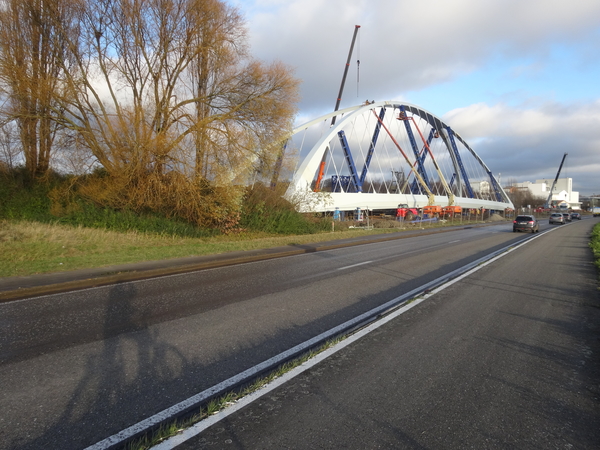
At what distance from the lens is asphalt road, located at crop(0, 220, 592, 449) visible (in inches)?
136

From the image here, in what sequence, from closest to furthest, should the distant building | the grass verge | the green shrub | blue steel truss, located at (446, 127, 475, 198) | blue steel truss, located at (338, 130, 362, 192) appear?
the grass verge → the green shrub → blue steel truss, located at (338, 130, 362, 192) → blue steel truss, located at (446, 127, 475, 198) → the distant building

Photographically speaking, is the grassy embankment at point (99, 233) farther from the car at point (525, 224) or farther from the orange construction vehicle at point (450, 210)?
the orange construction vehicle at point (450, 210)

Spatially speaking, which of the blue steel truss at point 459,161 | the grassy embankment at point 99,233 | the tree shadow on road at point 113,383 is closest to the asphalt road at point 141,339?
the tree shadow on road at point 113,383

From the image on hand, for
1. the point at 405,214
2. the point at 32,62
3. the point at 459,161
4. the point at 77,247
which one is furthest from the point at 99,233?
the point at 459,161

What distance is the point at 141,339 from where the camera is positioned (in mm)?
5336

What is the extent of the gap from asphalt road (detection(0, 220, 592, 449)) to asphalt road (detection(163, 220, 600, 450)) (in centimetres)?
88

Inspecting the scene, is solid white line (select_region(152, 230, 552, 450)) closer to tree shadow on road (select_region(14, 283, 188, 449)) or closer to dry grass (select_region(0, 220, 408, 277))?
tree shadow on road (select_region(14, 283, 188, 449))

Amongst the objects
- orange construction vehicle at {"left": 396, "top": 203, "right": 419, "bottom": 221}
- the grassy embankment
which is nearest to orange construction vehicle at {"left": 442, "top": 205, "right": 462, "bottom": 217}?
orange construction vehicle at {"left": 396, "top": 203, "right": 419, "bottom": 221}

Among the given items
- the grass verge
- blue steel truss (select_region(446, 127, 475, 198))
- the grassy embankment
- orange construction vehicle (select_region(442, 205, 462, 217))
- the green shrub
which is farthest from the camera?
blue steel truss (select_region(446, 127, 475, 198))

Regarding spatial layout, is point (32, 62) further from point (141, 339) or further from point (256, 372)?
point (256, 372)

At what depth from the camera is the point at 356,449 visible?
296 centimetres

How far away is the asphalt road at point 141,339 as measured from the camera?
3451 mm

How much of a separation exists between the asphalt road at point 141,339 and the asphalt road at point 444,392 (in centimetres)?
88

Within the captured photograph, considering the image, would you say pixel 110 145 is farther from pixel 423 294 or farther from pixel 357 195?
pixel 357 195
